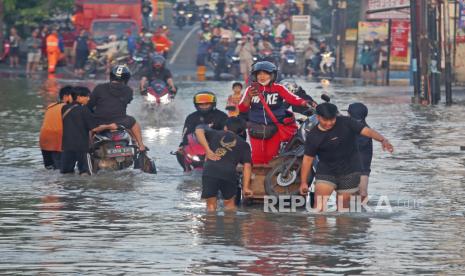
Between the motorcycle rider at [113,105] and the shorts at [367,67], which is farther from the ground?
the motorcycle rider at [113,105]

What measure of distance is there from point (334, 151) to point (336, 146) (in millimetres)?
59

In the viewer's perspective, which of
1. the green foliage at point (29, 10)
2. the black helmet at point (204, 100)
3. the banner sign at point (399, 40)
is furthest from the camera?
the green foliage at point (29, 10)

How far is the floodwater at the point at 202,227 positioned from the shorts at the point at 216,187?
0.74 ft

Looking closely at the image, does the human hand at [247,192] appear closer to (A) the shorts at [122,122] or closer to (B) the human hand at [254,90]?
(B) the human hand at [254,90]

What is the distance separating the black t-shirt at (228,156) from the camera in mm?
15305

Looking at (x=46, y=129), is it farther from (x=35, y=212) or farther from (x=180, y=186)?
(x=35, y=212)

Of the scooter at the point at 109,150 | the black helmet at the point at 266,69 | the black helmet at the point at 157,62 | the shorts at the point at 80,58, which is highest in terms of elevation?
the black helmet at the point at 266,69

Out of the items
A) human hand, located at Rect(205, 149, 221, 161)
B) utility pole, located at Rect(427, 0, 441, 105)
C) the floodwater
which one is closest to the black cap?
the floodwater

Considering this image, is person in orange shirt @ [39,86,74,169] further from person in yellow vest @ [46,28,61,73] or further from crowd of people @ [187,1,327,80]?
person in yellow vest @ [46,28,61,73]

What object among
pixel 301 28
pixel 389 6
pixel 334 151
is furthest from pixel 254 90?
pixel 301 28

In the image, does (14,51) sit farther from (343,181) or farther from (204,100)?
(343,181)

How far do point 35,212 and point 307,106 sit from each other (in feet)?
10.0

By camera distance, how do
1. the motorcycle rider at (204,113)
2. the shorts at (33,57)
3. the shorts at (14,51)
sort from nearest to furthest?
the motorcycle rider at (204,113), the shorts at (33,57), the shorts at (14,51)

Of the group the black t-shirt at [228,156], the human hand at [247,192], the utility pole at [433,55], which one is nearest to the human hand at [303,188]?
the human hand at [247,192]
